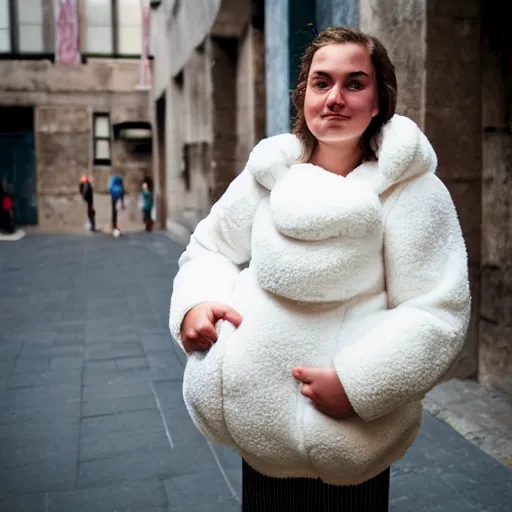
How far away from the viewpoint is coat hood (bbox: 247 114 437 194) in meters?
1.57

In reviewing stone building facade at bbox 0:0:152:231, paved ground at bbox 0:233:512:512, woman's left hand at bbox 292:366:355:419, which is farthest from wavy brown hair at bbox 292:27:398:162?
stone building facade at bbox 0:0:152:231

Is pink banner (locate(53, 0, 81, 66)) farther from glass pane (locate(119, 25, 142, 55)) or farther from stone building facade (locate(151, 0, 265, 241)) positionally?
stone building facade (locate(151, 0, 265, 241))

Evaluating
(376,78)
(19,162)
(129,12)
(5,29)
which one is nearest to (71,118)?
(19,162)

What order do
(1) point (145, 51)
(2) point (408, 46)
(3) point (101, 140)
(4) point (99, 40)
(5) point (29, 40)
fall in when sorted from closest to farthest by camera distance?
(2) point (408, 46)
(1) point (145, 51)
(5) point (29, 40)
(4) point (99, 40)
(3) point (101, 140)

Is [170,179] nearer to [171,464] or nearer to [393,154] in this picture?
[171,464]

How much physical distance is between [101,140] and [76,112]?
1.07m

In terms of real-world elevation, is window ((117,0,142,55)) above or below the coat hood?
above

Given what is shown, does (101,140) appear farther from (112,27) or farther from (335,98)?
(335,98)

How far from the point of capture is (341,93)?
5.24 ft

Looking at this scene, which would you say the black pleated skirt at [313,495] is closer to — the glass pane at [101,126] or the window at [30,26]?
the glass pane at [101,126]

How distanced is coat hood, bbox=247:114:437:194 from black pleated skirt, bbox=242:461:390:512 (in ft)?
2.29

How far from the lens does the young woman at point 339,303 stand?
1515 millimetres

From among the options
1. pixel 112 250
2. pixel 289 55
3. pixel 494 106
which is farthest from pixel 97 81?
pixel 494 106

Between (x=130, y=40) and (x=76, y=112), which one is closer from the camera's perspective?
(x=76, y=112)
